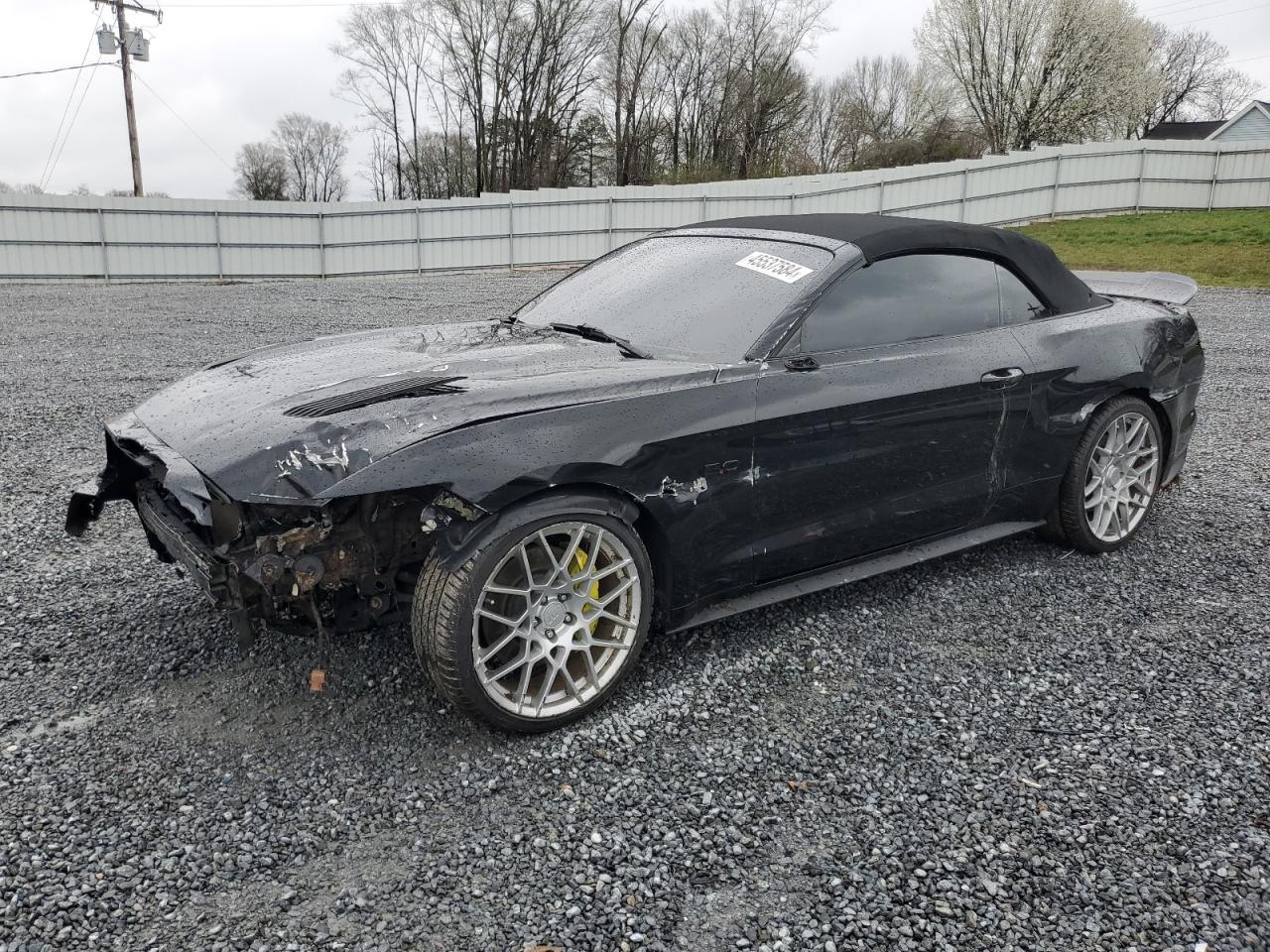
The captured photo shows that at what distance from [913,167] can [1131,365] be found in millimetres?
21009

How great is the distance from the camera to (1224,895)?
228cm

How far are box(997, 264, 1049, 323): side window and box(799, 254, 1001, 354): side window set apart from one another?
4 centimetres

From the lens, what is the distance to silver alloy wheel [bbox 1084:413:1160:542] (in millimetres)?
4371

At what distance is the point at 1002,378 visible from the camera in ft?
12.7

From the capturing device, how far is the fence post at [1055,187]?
80.2ft

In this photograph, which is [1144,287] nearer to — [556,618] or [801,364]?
[801,364]

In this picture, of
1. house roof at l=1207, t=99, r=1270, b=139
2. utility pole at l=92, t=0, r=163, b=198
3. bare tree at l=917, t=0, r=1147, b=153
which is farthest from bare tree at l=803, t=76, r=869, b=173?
utility pole at l=92, t=0, r=163, b=198

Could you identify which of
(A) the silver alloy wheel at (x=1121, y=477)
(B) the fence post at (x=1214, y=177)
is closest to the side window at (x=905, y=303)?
(A) the silver alloy wheel at (x=1121, y=477)

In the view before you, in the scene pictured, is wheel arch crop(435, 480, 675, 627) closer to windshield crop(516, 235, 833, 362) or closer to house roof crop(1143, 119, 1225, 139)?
windshield crop(516, 235, 833, 362)

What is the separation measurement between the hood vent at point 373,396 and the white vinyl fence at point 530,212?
2037cm

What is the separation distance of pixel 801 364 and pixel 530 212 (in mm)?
20657

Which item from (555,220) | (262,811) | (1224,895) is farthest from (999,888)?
(555,220)

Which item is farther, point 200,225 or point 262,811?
point 200,225

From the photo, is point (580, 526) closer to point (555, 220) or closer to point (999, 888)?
point (999, 888)
